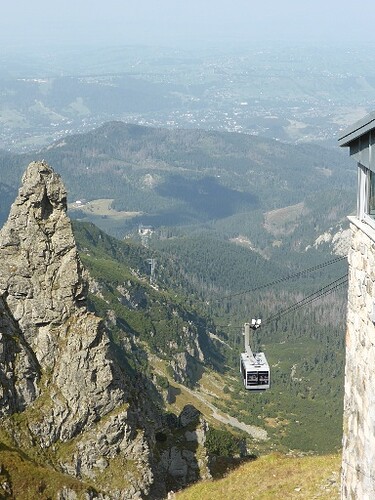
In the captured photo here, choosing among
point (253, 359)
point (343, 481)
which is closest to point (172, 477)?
point (253, 359)

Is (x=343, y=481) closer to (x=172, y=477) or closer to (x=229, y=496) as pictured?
(x=229, y=496)

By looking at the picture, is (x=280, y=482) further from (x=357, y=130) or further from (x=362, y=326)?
(x=357, y=130)

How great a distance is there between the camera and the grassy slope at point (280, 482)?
31.2 metres

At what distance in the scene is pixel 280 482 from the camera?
111ft

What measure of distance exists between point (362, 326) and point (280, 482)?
2054 centimetres

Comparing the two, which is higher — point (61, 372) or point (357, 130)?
point (357, 130)

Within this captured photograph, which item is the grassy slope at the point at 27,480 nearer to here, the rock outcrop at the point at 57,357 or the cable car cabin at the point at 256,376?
the rock outcrop at the point at 57,357

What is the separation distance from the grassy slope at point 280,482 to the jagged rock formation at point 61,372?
6.26m

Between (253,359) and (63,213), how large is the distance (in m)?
17.1

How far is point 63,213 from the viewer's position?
45469 mm

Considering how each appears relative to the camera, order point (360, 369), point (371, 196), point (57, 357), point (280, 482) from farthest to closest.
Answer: point (57, 357), point (280, 482), point (360, 369), point (371, 196)

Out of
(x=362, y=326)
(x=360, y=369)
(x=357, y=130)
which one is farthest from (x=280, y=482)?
(x=357, y=130)

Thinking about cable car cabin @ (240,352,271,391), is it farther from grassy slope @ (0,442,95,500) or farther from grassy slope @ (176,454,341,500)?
grassy slope @ (0,442,95,500)

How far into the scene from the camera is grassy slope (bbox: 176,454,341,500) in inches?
1230
